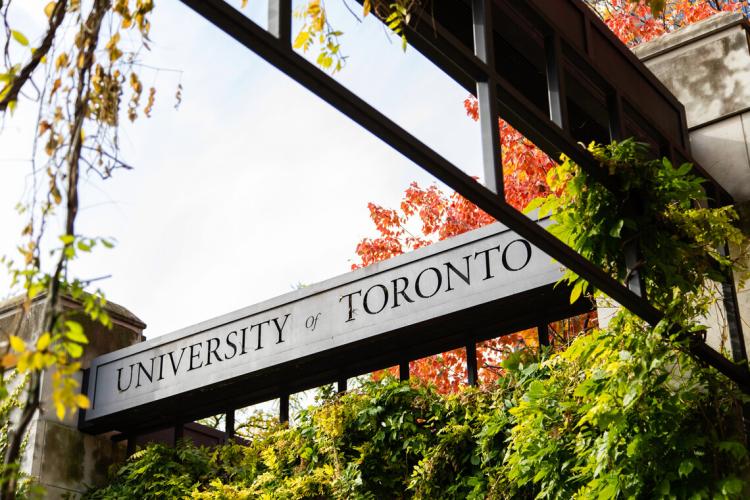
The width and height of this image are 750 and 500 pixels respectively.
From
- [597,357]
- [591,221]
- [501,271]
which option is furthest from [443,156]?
[501,271]

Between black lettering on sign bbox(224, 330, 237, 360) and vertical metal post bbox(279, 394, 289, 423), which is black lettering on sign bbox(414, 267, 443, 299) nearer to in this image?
vertical metal post bbox(279, 394, 289, 423)

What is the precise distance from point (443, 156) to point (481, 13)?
1.16 meters

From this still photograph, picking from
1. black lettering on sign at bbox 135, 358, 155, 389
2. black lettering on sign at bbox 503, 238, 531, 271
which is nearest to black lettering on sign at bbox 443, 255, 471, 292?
black lettering on sign at bbox 503, 238, 531, 271

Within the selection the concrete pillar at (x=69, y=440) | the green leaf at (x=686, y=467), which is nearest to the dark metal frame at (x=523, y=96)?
the green leaf at (x=686, y=467)

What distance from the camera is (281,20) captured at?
149 inches

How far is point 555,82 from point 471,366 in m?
2.90

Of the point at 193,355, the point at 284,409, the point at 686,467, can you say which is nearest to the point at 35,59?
the point at 686,467

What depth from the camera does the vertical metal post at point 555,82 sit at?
5.36 m

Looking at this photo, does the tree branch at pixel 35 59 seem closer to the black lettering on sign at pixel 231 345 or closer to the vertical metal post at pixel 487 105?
the vertical metal post at pixel 487 105

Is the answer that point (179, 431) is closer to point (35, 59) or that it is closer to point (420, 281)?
point (420, 281)

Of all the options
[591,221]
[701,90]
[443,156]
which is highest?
[701,90]

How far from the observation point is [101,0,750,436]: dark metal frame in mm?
3820

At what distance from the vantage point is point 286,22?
12.5 feet

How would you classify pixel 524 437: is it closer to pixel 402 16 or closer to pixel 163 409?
A: pixel 402 16
